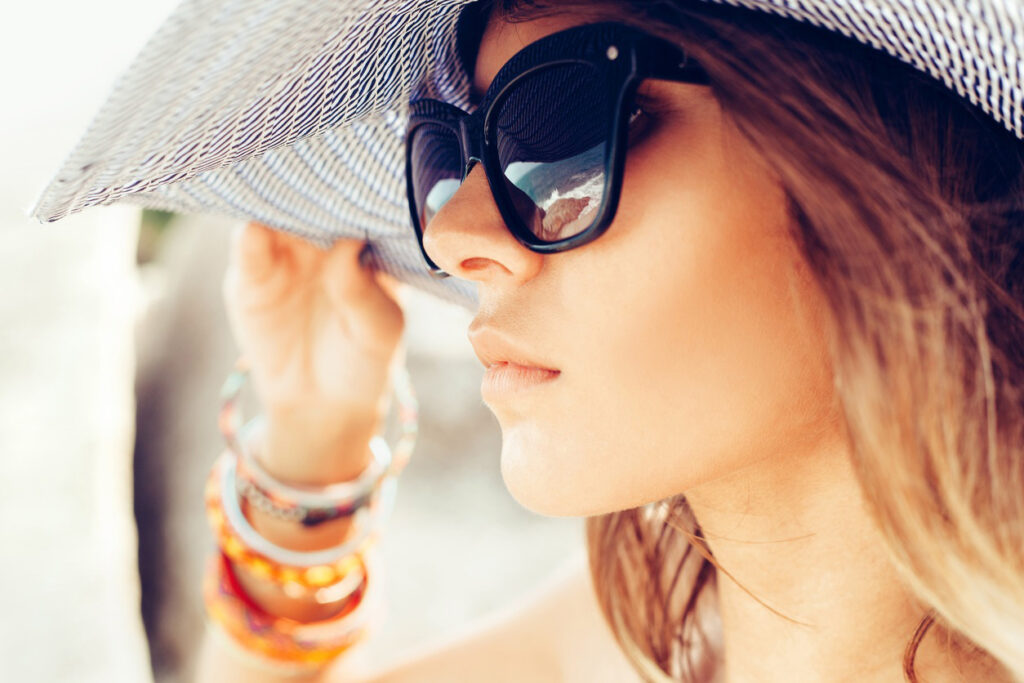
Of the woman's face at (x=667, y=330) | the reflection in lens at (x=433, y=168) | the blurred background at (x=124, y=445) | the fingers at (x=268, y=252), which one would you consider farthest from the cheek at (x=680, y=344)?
the blurred background at (x=124, y=445)

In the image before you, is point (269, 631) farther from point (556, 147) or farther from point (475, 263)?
point (556, 147)

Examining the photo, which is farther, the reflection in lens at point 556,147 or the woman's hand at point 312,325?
the woman's hand at point 312,325

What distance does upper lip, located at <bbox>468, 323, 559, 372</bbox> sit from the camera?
3.04ft

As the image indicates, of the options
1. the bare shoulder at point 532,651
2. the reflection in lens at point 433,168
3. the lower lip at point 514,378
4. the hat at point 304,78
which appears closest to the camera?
the hat at point 304,78

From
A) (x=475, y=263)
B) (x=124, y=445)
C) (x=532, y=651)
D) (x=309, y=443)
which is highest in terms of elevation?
(x=475, y=263)

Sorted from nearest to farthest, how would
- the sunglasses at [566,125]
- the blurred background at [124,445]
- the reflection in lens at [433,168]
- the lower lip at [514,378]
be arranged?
the sunglasses at [566,125] < the lower lip at [514,378] < the reflection in lens at [433,168] < the blurred background at [124,445]

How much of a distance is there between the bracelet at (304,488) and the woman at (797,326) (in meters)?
0.71

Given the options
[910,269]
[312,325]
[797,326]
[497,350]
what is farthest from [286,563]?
[910,269]

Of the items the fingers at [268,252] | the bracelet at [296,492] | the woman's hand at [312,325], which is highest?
the fingers at [268,252]

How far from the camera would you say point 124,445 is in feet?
7.38

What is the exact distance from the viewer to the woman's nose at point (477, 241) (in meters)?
0.93

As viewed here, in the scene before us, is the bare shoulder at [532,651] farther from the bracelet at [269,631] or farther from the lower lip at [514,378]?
the lower lip at [514,378]

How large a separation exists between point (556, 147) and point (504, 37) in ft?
0.59

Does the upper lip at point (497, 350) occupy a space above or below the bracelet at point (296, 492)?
above
